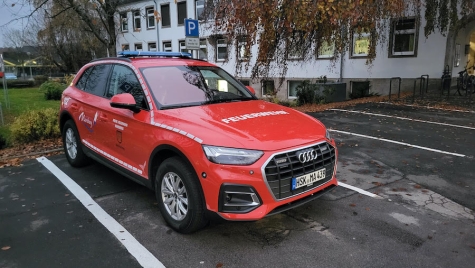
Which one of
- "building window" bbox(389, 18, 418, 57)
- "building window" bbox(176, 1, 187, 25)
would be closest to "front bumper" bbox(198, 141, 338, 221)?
"building window" bbox(389, 18, 418, 57)

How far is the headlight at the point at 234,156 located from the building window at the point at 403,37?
52.2ft

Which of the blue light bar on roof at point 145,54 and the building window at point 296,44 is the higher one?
the building window at point 296,44

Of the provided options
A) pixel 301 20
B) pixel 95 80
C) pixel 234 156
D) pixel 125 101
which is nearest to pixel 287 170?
pixel 234 156

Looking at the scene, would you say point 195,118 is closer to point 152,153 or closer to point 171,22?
point 152,153

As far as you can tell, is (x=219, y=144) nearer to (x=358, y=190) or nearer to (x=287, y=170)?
(x=287, y=170)

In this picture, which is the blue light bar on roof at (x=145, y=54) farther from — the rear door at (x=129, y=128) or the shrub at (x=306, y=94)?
the shrub at (x=306, y=94)

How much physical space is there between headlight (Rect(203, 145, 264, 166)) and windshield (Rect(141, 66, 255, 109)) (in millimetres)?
1076

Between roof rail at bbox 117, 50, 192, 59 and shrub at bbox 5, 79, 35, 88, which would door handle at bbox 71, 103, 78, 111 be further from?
shrub at bbox 5, 79, 35, 88

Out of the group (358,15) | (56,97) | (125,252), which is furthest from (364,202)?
Result: (56,97)

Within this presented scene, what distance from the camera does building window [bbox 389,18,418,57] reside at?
650 inches

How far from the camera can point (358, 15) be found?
7.80 meters

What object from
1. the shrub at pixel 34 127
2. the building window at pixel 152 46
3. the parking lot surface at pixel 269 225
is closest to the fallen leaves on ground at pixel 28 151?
the shrub at pixel 34 127

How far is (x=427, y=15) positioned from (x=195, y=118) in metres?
13.8

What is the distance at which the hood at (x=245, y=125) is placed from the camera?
3225mm
